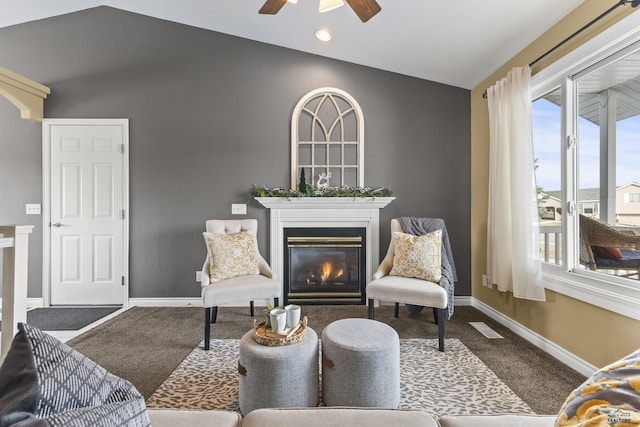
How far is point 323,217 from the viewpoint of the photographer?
11.3ft

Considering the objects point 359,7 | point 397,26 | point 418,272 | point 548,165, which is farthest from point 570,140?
point 359,7

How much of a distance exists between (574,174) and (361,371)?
2134mm

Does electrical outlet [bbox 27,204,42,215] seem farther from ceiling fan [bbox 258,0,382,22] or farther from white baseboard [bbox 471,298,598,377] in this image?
white baseboard [bbox 471,298,598,377]

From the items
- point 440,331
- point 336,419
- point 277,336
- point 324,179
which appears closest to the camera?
point 336,419

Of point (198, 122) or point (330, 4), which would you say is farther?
point (198, 122)

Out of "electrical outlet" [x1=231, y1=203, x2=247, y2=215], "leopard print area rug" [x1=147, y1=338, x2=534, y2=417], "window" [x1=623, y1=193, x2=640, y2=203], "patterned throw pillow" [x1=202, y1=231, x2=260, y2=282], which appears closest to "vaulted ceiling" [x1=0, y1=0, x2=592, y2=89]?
"window" [x1=623, y1=193, x2=640, y2=203]

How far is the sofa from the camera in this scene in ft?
2.73

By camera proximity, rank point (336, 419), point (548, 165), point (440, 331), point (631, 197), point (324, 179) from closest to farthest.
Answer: point (336, 419) < point (631, 197) < point (440, 331) < point (548, 165) < point (324, 179)

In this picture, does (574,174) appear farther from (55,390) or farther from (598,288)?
(55,390)

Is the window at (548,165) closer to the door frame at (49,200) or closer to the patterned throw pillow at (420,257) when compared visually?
the patterned throw pillow at (420,257)

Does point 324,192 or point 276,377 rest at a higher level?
point 324,192

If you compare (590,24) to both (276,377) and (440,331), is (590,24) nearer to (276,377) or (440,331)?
(440,331)

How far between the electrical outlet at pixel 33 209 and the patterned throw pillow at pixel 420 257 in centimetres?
397

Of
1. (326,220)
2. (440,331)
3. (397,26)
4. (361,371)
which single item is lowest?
(440,331)
